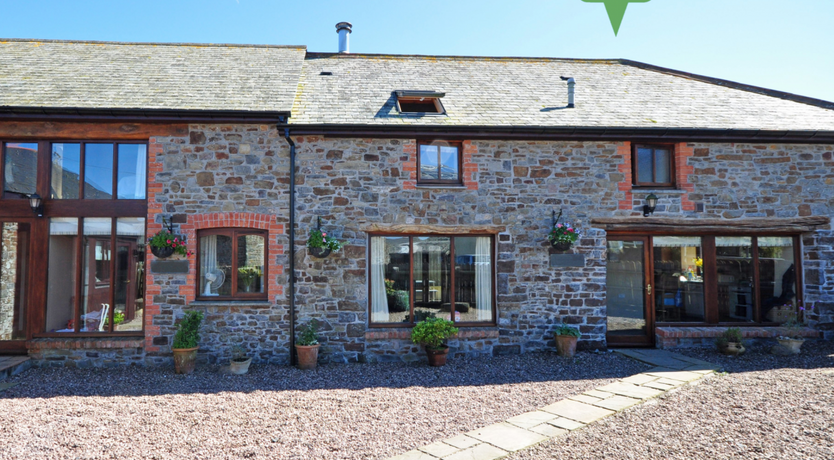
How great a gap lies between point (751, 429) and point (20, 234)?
10153 mm

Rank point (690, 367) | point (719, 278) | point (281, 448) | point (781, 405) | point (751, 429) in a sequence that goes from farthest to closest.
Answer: point (719, 278)
point (690, 367)
point (781, 405)
point (751, 429)
point (281, 448)

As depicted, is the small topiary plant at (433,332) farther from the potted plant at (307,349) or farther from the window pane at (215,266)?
the window pane at (215,266)

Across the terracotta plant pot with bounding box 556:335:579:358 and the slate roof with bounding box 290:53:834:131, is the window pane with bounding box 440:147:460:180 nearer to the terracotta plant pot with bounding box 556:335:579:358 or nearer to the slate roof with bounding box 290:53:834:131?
the slate roof with bounding box 290:53:834:131

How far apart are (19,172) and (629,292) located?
34.2ft

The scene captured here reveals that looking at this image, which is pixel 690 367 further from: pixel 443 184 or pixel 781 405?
pixel 443 184

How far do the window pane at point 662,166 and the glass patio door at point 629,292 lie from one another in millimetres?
1149

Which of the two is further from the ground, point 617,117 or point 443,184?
point 617,117

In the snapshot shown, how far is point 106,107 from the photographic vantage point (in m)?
7.21

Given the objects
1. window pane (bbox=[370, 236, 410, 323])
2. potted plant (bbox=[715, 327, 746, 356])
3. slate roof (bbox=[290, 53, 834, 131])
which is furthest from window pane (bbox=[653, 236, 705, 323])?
window pane (bbox=[370, 236, 410, 323])

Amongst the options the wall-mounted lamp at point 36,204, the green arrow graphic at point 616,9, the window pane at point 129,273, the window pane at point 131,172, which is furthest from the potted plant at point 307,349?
the green arrow graphic at point 616,9

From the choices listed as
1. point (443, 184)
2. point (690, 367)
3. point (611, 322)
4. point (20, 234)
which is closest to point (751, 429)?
point (690, 367)

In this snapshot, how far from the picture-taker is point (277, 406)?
18.1 ft

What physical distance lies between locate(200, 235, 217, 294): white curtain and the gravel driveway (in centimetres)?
154

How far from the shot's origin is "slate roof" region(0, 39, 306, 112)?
754 cm
